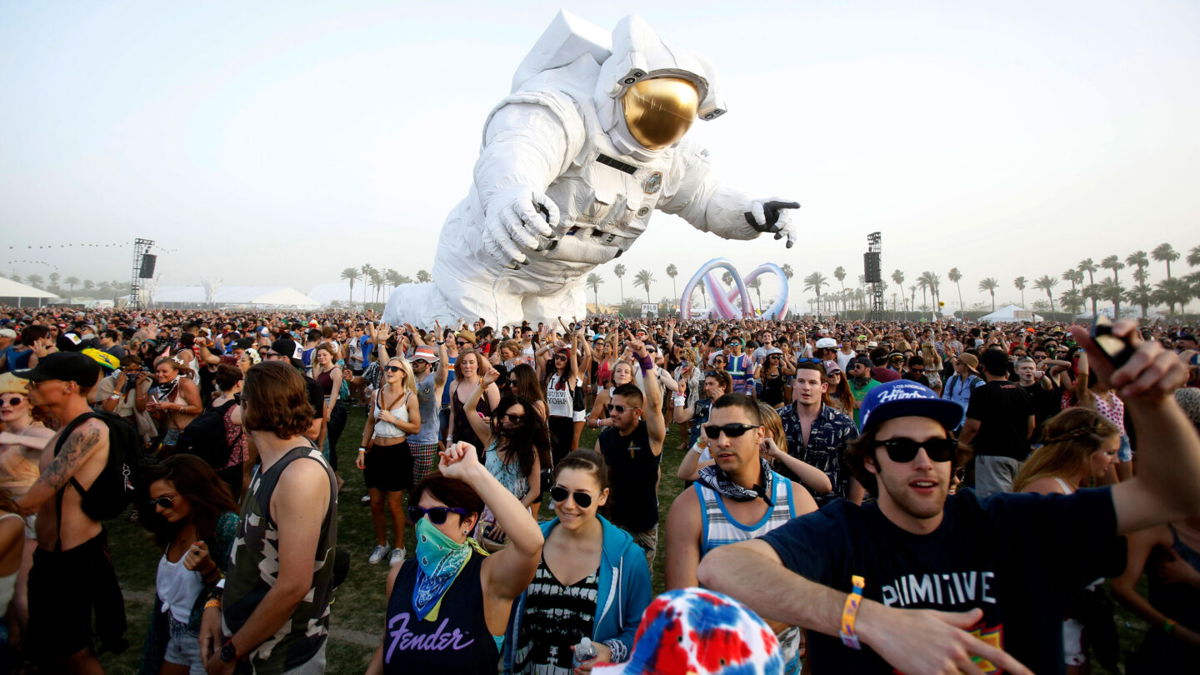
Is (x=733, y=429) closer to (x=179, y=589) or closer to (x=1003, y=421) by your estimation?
(x=179, y=589)

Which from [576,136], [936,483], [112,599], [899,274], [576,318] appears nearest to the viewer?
[936,483]

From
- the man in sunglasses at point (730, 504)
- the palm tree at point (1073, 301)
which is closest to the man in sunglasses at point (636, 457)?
the man in sunglasses at point (730, 504)

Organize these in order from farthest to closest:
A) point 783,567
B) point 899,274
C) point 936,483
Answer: point 899,274 → point 936,483 → point 783,567

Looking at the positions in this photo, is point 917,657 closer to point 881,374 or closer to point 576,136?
point 881,374

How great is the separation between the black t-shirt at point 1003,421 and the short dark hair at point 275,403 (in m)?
4.45

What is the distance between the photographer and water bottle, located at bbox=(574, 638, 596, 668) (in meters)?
1.79

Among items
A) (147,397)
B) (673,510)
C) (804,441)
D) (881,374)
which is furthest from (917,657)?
(147,397)

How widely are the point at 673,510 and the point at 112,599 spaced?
248 cm

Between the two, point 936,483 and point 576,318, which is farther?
point 576,318

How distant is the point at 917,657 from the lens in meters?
1.03

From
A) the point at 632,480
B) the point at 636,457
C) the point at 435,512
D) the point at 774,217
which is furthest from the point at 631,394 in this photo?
the point at 774,217

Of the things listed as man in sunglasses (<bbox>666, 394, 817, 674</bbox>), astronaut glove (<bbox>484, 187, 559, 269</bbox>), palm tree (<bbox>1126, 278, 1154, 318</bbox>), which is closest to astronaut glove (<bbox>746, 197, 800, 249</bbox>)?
astronaut glove (<bbox>484, 187, 559, 269</bbox>)

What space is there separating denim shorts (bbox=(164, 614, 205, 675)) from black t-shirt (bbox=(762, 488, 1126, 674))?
7.77 feet

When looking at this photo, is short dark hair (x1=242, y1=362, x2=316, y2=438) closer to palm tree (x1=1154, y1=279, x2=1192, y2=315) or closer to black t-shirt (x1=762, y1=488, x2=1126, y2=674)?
black t-shirt (x1=762, y1=488, x2=1126, y2=674)
